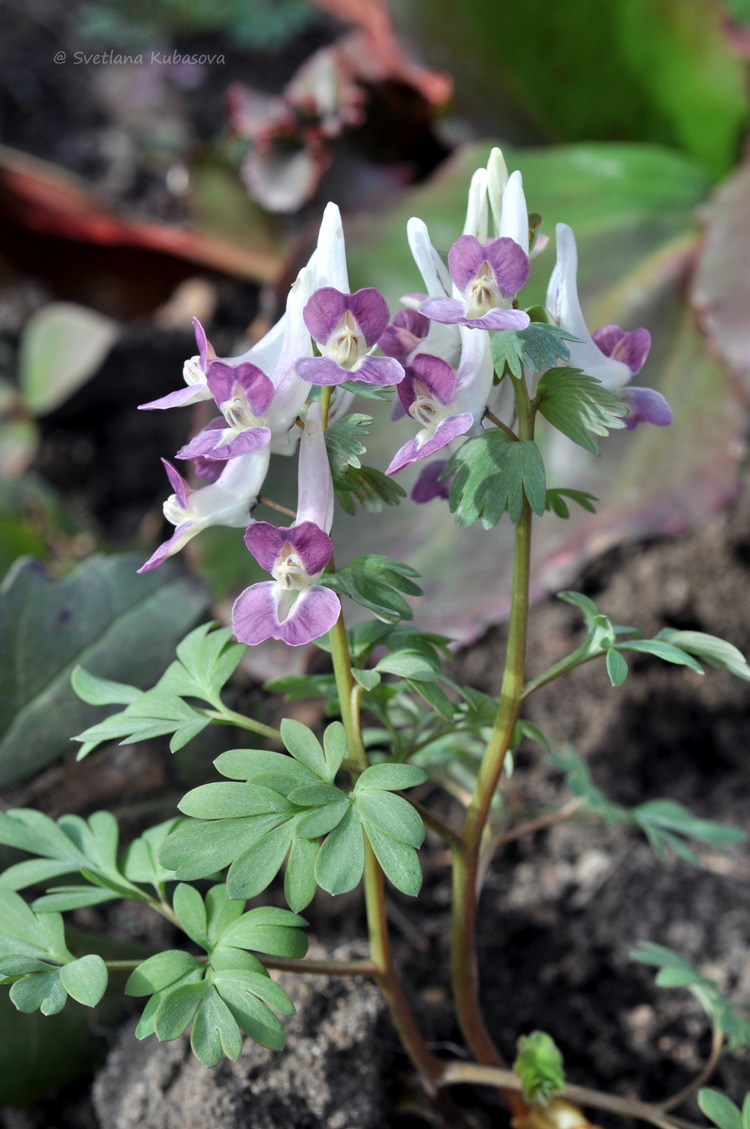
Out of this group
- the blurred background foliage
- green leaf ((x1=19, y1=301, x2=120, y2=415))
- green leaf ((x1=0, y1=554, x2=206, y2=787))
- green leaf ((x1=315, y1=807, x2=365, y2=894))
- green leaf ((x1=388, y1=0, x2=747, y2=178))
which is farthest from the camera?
green leaf ((x1=19, y1=301, x2=120, y2=415))

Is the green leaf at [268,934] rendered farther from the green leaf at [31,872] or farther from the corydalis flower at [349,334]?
the corydalis flower at [349,334]

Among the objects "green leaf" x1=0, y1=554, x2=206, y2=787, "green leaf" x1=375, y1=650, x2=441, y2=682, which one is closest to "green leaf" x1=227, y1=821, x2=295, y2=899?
"green leaf" x1=375, y1=650, x2=441, y2=682

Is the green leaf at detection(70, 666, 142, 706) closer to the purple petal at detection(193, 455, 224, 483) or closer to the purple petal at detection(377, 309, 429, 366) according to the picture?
the purple petal at detection(193, 455, 224, 483)

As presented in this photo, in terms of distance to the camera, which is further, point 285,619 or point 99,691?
point 99,691

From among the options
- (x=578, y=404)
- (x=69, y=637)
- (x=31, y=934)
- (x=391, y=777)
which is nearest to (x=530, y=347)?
(x=578, y=404)

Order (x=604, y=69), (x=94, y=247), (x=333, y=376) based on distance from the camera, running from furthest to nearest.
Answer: (x=94, y=247)
(x=604, y=69)
(x=333, y=376)

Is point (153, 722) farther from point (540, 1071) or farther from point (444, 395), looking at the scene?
point (540, 1071)

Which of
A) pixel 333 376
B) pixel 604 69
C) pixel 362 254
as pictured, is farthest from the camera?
pixel 604 69
